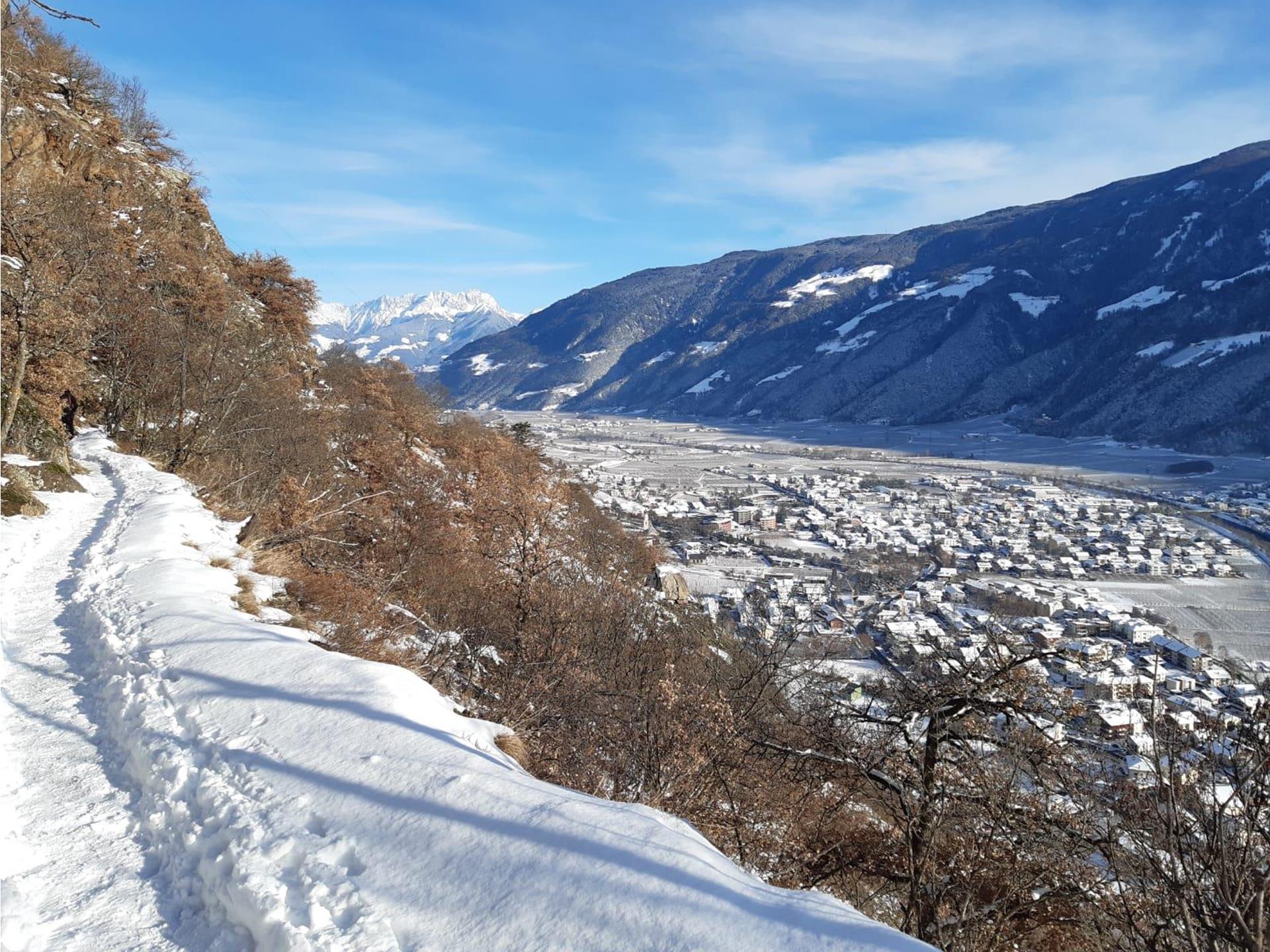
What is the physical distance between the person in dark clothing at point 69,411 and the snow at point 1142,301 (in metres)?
147

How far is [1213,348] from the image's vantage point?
9306 cm

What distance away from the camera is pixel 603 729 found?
634 centimetres

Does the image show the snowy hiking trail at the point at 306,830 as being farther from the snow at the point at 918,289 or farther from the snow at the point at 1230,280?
the snow at the point at 918,289

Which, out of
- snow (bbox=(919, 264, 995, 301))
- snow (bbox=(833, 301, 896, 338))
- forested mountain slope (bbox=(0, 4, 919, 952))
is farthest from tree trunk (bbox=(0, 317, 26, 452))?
snow (bbox=(919, 264, 995, 301))

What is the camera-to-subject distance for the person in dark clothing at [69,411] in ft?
44.0

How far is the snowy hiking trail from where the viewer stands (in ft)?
8.73

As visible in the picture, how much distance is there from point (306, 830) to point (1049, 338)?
156 meters

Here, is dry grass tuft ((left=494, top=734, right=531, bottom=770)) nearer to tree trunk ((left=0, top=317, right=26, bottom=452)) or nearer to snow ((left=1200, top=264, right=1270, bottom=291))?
tree trunk ((left=0, top=317, right=26, bottom=452))

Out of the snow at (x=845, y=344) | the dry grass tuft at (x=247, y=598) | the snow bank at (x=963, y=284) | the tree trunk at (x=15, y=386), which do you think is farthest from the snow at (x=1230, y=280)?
the tree trunk at (x=15, y=386)

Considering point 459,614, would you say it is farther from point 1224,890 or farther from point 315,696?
point 1224,890

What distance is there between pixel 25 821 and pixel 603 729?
4047mm

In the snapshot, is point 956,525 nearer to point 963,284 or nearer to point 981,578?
point 981,578

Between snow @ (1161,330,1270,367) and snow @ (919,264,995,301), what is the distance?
191ft

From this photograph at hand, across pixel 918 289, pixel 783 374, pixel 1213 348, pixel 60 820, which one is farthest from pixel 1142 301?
pixel 60 820
